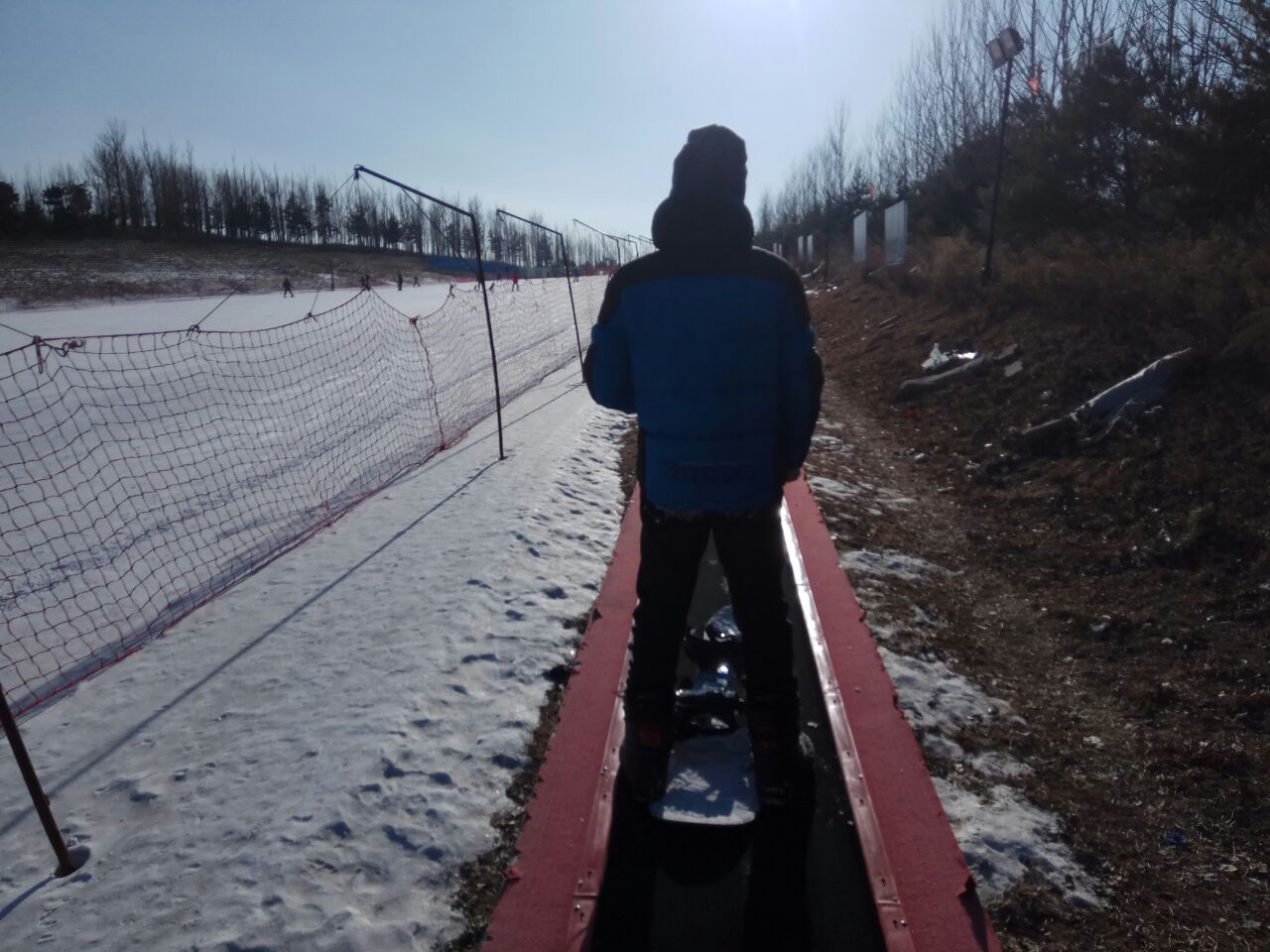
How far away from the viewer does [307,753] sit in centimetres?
→ 310

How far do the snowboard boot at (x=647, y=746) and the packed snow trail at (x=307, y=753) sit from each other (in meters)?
0.52

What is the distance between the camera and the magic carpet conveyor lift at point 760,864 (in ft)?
7.47

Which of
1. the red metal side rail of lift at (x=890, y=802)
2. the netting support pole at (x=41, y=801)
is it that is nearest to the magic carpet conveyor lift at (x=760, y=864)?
the red metal side rail of lift at (x=890, y=802)

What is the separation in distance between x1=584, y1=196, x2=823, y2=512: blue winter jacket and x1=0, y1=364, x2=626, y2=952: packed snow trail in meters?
1.40

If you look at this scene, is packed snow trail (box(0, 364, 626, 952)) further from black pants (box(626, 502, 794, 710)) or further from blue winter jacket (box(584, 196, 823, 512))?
blue winter jacket (box(584, 196, 823, 512))

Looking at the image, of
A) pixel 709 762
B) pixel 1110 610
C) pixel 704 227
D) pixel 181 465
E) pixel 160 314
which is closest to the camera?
pixel 704 227

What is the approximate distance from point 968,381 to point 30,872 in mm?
9789

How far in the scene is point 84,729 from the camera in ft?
10.9

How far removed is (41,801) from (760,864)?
85.7 inches

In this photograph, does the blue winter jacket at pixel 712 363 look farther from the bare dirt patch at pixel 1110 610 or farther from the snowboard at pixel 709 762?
the bare dirt patch at pixel 1110 610

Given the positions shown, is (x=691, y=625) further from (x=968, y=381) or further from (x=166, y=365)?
(x=166, y=365)

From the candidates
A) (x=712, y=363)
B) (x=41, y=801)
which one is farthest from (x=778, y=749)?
(x=41, y=801)

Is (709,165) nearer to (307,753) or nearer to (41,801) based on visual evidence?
(307,753)

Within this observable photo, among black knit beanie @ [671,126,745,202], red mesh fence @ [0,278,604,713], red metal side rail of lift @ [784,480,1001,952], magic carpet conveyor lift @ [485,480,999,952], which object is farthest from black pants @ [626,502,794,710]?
red mesh fence @ [0,278,604,713]
